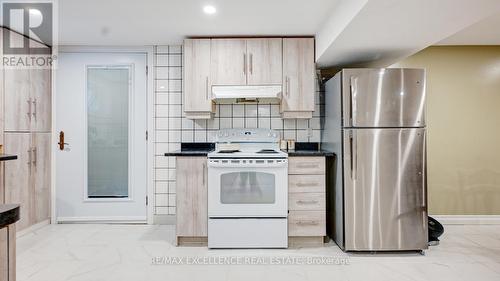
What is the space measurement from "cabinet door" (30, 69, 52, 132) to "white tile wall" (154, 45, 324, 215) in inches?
50.4

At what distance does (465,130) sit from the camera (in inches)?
151

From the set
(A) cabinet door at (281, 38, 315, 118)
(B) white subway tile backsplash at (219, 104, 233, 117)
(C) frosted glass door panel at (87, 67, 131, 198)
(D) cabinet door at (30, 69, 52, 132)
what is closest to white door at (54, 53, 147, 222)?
(C) frosted glass door panel at (87, 67, 131, 198)

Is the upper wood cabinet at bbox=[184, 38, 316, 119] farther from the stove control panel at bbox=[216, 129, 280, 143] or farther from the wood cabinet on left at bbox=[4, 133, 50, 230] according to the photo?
the wood cabinet on left at bbox=[4, 133, 50, 230]

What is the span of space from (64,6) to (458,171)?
4.59 m

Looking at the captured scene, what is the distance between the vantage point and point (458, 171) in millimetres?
3840

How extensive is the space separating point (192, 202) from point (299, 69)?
5.83 feet

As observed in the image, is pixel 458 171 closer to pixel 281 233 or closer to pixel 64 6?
pixel 281 233

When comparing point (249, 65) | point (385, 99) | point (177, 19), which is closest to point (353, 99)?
point (385, 99)

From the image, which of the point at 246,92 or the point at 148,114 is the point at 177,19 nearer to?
the point at 246,92

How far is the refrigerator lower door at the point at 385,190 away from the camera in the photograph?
2783 millimetres

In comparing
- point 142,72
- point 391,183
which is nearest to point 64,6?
point 142,72

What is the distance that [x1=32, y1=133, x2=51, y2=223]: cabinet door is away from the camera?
11.5 ft

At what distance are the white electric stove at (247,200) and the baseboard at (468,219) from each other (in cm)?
222

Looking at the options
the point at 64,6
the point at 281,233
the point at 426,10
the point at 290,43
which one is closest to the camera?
the point at 426,10
